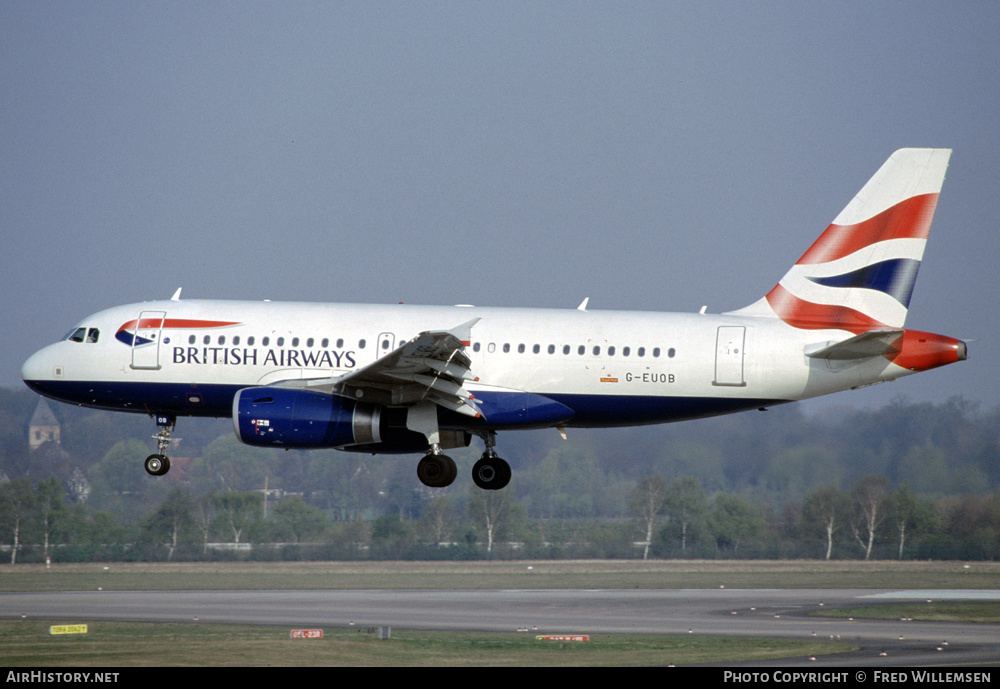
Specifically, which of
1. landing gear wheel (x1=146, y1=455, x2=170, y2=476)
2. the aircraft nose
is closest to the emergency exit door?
landing gear wheel (x1=146, y1=455, x2=170, y2=476)

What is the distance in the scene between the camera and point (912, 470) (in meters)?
61.8

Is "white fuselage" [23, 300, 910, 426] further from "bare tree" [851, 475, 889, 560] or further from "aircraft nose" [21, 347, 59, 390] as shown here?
"bare tree" [851, 475, 889, 560]

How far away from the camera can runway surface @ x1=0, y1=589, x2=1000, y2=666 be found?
120 ft

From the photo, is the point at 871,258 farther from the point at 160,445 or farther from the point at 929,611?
the point at 160,445

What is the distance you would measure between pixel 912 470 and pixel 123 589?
38.6 metres

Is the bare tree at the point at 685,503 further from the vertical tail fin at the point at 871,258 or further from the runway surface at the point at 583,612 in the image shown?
the vertical tail fin at the point at 871,258

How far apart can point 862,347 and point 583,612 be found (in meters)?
16.0

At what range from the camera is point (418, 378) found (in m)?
31.2

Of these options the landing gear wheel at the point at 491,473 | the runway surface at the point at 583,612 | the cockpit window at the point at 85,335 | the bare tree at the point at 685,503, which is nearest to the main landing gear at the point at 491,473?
the landing gear wheel at the point at 491,473

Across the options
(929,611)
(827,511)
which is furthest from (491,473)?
(827,511)

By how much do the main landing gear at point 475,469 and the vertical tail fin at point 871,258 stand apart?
27.4 feet
